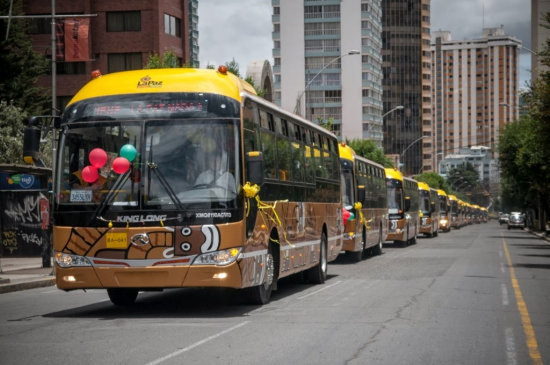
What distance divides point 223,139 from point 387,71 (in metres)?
155

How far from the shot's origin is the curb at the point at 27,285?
62.4ft

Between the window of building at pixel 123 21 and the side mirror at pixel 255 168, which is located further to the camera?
the window of building at pixel 123 21

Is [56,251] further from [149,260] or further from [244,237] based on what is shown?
[244,237]

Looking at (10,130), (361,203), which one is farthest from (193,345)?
(10,130)

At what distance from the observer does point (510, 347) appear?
10.2 meters

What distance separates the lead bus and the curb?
20.3 feet

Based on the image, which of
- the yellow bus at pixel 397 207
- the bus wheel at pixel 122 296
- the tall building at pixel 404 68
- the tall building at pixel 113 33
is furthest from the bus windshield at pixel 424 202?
the tall building at pixel 404 68

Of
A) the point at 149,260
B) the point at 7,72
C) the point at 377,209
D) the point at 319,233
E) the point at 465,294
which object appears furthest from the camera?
the point at 7,72

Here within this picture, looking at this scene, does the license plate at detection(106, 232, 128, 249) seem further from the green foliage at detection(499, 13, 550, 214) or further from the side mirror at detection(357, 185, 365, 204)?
the green foliage at detection(499, 13, 550, 214)

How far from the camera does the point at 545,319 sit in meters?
13.2

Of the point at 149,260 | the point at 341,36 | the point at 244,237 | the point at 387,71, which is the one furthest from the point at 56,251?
the point at 387,71

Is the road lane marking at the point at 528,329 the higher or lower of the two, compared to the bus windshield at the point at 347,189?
lower

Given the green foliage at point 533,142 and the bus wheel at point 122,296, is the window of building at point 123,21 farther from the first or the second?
the bus wheel at point 122,296

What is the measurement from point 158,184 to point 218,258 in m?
1.34
